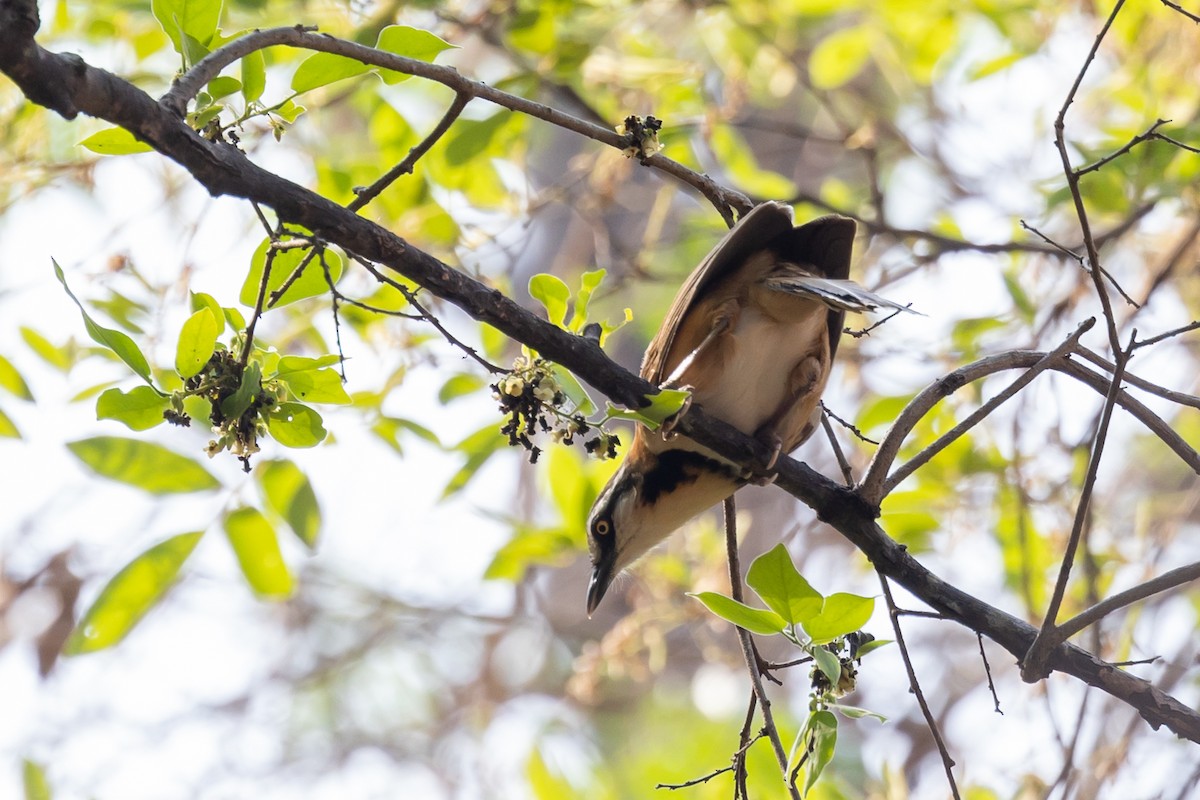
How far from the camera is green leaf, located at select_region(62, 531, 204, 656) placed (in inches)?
125

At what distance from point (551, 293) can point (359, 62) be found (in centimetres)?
71

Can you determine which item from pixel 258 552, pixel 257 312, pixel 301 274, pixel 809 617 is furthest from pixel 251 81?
pixel 809 617

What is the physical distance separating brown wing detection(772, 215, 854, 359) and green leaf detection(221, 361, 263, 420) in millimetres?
2122

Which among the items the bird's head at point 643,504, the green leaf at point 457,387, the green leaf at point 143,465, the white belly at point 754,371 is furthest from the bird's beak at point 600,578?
the green leaf at point 143,465

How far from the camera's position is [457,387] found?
3.86 m

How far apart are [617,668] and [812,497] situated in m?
2.63

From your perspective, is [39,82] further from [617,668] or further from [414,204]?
[617,668]

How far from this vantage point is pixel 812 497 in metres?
2.85

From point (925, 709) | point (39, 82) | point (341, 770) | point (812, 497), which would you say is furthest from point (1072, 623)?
point (341, 770)

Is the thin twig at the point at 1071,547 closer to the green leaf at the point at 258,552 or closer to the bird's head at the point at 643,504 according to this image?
the bird's head at the point at 643,504

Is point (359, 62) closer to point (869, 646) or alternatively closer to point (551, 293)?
point (551, 293)

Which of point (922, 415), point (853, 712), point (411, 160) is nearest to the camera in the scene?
point (853, 712)

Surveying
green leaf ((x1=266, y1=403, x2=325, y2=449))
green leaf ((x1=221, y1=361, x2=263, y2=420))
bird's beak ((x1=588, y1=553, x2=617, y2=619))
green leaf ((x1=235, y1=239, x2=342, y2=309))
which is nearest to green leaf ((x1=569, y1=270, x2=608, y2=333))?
green leaf ((x1=235, y1=239, x2=342, y2=309))

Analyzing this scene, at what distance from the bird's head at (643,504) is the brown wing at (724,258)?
320 millimetres
